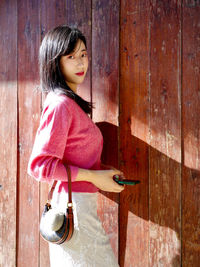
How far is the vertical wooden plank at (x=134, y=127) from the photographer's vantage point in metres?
1.72

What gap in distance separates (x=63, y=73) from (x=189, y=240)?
1.05 meters

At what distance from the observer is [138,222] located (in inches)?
68.7

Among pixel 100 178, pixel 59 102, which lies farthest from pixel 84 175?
pixel 59 102

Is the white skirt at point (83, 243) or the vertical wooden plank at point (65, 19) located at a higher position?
the vertical wooden plank at point (65, 19)

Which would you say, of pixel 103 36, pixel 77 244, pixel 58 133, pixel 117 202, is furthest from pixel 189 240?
pixel 103 36

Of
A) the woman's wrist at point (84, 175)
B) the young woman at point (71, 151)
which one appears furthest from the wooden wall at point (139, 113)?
the woman's wrist at point (84, 175)

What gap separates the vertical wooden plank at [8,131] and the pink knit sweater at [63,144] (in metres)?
0.87

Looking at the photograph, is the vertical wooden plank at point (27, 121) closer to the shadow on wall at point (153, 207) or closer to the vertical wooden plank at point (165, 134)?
the shadow on wall at point (153, 207)

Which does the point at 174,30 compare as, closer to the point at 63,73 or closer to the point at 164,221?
the point at 63,73

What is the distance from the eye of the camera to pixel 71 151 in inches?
54.4

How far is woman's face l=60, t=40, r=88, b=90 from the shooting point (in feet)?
4.74

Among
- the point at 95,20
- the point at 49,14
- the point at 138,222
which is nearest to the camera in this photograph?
the point at 138,222

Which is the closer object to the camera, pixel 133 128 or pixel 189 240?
pixel 189 240

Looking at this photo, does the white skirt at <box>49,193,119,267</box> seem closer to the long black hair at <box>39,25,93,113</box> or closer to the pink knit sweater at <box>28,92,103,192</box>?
the pink knit sweater at <box>28,92,103,192</box>
